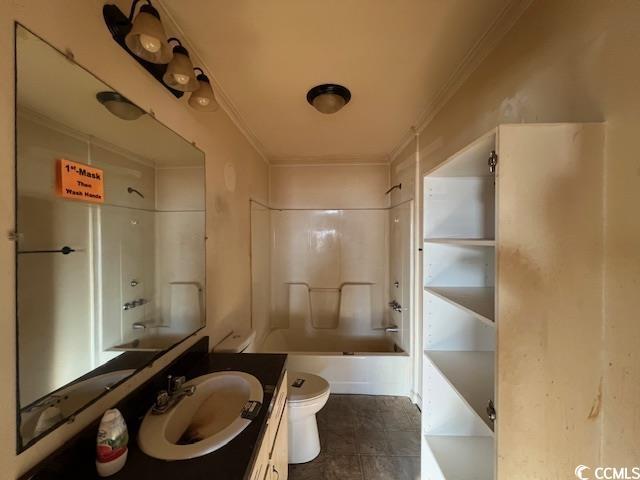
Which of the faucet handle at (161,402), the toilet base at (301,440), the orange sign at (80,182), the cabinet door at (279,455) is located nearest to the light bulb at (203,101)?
the orange sign at (80,182)

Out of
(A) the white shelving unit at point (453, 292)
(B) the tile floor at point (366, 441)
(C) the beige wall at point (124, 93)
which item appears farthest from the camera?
(B) the tile floor at point (366, 441)

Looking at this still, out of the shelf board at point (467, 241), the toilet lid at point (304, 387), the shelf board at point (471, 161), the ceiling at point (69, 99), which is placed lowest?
the toilet lid at point (304, 387)

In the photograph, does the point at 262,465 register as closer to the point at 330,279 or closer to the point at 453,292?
the point at 453,292

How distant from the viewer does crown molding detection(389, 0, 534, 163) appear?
3.35 ft

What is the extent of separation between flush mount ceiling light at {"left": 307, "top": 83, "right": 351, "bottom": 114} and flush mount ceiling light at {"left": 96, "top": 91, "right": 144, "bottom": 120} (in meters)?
1.02

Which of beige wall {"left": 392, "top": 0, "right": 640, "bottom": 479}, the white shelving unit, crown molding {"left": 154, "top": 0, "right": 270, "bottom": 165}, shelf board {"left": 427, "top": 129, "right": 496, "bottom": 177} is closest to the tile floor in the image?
the white shelving unit

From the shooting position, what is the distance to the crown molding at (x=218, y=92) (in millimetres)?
1065

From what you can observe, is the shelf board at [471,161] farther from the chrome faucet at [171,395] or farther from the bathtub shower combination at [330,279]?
the bathtub shower combination at [330,279]

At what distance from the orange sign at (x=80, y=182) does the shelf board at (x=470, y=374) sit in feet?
4.72

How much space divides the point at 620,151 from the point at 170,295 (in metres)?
1.68

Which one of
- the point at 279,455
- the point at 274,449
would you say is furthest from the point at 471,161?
the point at 279,455

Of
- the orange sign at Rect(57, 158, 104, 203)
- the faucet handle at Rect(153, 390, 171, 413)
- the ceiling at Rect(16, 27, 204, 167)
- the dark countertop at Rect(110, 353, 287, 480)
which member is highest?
the ceiling at Rect(16, 27, 204, 167)

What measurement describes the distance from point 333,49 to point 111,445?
174 centimetres

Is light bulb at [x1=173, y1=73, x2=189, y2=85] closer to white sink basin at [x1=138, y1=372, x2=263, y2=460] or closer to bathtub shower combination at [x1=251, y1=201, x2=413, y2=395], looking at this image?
white sink basin at [x1=138, y1=372, x2=263, y2=460]
